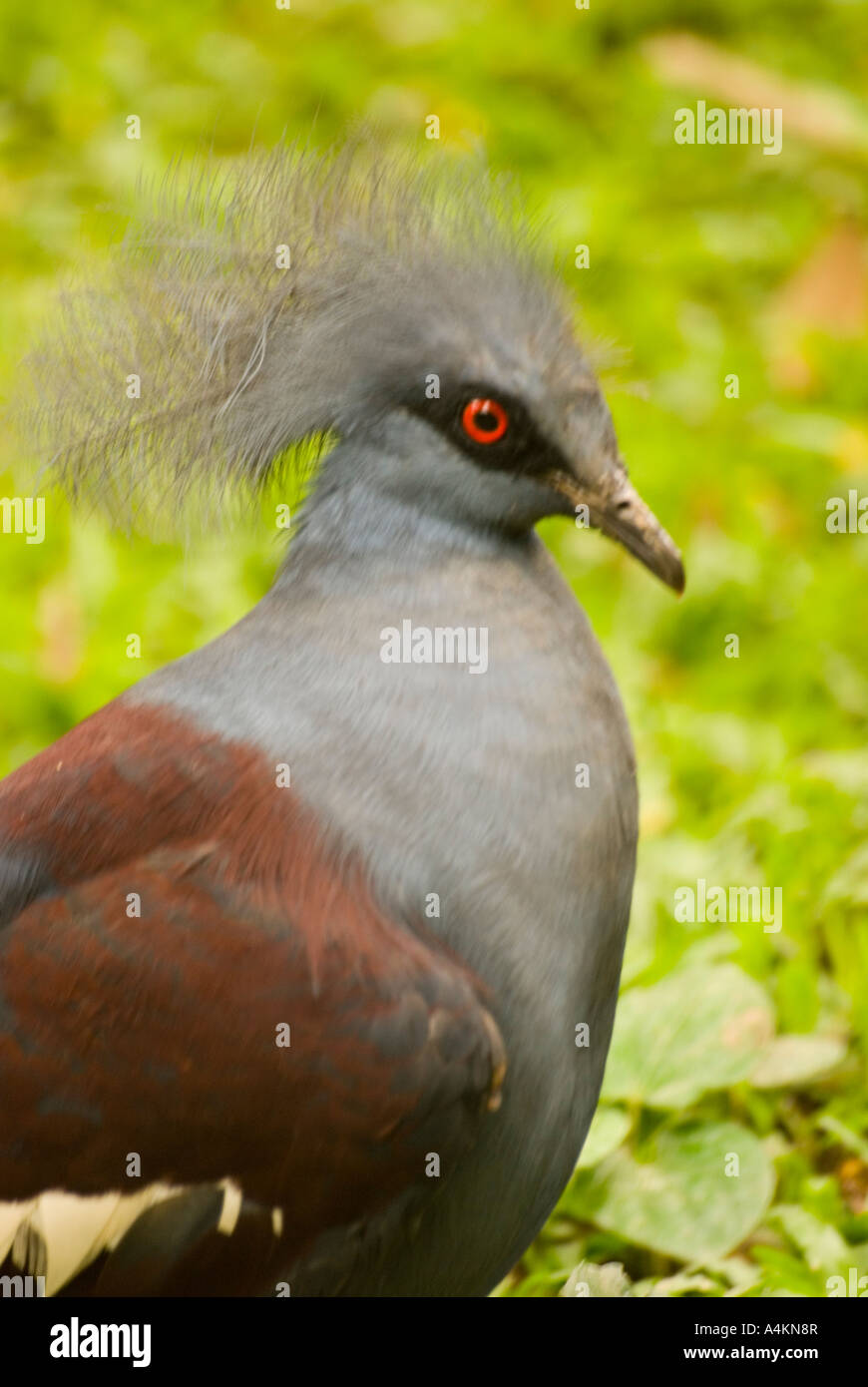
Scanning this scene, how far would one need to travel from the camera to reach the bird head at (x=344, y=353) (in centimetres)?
266

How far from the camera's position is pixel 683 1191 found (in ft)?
10.3

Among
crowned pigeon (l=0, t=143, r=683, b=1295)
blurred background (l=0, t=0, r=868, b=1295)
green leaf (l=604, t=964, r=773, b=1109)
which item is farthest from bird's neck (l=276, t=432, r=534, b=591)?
green leaf (l=604, t=964, r=773, b=1109)

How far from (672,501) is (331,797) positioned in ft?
9.83

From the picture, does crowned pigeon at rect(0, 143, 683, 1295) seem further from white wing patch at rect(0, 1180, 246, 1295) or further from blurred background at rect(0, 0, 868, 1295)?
blurred background at rect(0, 0, 868, 1295)

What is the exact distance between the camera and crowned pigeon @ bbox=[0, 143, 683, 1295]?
7.82 feet

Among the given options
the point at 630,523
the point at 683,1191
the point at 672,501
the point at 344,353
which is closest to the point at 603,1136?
the point at 683,1191

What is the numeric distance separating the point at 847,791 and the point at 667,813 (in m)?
0.41

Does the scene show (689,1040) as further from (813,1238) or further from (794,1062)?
(813,1238)

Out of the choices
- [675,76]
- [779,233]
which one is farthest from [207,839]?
[675,76]

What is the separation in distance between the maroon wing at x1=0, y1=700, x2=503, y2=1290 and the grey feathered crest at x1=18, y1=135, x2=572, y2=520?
0.68m

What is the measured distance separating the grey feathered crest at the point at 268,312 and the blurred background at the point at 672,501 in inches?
5.6

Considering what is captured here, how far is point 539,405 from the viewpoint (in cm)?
264

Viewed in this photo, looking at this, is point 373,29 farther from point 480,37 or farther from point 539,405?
point 539,405

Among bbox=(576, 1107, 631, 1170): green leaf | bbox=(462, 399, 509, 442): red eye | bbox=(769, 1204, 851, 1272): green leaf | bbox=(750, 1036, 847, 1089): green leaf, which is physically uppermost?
bbox=(462, 399, 509, 442): red eye
